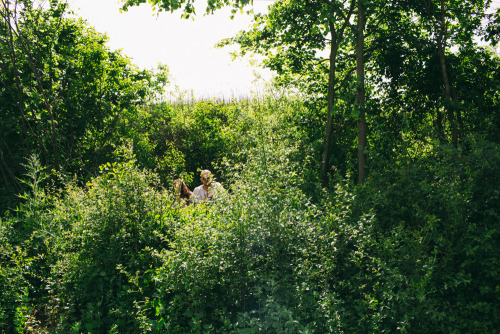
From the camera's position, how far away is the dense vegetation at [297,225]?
9.69ft

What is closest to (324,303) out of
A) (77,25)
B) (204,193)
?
(204,193)

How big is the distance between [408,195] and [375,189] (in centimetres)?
36

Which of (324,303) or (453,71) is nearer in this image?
(324,303)

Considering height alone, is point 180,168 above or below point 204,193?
above

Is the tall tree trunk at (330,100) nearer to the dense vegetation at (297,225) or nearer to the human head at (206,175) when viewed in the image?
the dense vegetation at (297,225)

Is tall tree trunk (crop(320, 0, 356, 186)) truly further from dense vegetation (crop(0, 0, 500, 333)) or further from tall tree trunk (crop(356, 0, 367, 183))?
tall tree trunk (crop(356, 0, 367, 183))

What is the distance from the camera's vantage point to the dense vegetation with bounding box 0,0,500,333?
9.69ft

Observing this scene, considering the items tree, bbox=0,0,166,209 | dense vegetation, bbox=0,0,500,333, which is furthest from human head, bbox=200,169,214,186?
tree, bbox=0,0,166,209

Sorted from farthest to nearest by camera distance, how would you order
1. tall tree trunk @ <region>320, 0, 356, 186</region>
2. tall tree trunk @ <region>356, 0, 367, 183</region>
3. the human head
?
tall tree trunk @ <region>320, 0, 356, 186</region>
tall tree trunk @ <region>356, 0, 367, 183</region>
the human head

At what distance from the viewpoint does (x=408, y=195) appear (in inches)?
151

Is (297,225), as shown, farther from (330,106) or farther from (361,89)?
(330,106)

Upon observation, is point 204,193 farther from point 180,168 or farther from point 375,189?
point 375,189

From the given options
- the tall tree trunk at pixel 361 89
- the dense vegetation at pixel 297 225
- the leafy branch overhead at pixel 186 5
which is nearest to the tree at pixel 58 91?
the dense vegetation at pixel 297 225

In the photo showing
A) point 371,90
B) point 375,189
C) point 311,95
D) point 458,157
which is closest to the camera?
point 458,157
